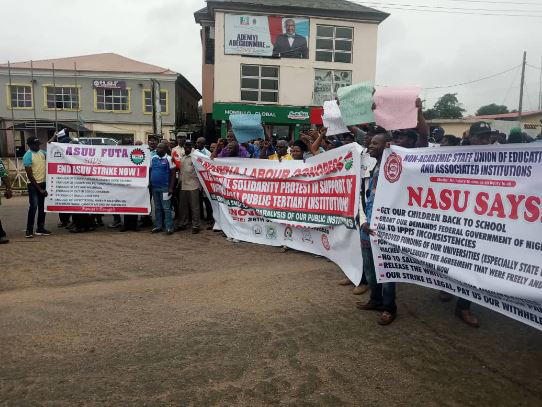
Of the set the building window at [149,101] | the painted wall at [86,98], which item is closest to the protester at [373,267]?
the painted wall at [86,98]

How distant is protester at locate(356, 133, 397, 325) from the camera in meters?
4.30

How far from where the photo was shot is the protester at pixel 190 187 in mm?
8555

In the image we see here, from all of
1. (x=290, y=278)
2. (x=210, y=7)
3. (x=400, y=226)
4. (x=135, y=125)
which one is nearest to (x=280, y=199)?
(x=290, y=278)

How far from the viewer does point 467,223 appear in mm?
Answer: 3504

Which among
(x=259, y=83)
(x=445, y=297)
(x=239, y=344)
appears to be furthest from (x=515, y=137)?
(x=259, y=83)

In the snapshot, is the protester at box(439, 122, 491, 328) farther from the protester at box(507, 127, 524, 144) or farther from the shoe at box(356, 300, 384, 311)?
the protester at box(507, 127, 524, 144)

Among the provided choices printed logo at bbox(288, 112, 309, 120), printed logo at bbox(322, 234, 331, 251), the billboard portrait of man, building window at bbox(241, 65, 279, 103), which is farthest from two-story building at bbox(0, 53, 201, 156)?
printed logo at bbox(322, 234, 331, 251)

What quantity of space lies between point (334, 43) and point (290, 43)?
306cm

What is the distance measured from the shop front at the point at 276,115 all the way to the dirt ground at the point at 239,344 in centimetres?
2291

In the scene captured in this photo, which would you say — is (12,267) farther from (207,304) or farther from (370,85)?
(370,85)

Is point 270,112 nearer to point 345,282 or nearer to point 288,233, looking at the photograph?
point 288,233

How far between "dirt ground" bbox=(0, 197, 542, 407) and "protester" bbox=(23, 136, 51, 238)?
2296mm

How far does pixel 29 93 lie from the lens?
34875 millimetres

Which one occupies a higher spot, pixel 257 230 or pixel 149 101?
pixel 149 101
